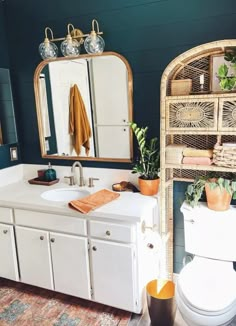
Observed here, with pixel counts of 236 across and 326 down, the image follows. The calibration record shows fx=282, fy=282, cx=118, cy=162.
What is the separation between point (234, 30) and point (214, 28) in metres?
0.13

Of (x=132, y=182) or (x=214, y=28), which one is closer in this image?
(x=214, y=28)

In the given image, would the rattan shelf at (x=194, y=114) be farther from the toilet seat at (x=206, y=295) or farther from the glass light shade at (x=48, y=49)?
the glass light shade at (x=48, y=49)

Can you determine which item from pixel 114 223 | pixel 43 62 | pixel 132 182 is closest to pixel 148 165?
pixel 132 182

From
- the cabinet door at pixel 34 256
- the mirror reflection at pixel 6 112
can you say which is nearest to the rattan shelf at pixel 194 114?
the cabinet door at pixel 34 256

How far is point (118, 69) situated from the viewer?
7.31 feet

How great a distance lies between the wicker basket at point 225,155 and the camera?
5.85 ft

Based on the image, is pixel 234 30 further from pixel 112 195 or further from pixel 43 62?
pixel 43 62

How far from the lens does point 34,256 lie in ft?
7.16

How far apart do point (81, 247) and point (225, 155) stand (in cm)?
116

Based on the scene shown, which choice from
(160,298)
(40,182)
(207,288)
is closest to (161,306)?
(160,298)

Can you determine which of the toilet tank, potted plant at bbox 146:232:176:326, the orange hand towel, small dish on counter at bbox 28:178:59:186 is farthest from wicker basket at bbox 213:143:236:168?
small dish on counter at bbox 28:178:59:186

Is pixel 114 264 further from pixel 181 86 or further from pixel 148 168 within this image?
pixel 181 86

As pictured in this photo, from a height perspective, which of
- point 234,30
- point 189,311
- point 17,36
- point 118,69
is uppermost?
point 17,36

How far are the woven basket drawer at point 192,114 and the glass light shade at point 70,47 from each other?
2.96ft
